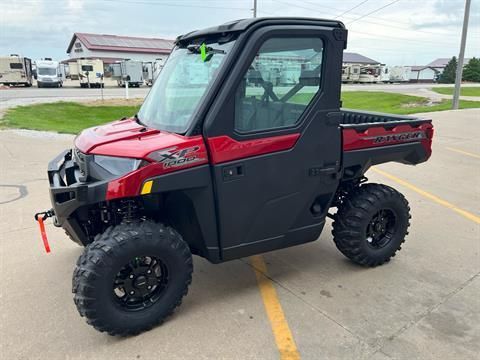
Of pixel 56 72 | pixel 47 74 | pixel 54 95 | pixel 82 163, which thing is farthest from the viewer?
pixel 56 72

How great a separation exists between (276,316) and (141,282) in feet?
3.60

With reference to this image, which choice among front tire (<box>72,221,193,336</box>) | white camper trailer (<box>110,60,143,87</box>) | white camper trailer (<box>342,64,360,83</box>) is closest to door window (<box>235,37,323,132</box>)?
front tire (<box>72,221,193,336</box>)

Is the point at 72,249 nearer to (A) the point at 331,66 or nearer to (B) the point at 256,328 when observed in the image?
(B) the point at 256,328

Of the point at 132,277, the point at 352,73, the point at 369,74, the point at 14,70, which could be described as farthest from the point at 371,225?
the point at 369,74

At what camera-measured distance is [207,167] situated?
3.02 metres

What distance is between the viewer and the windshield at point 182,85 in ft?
10.2

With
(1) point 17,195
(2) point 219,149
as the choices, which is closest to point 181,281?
(2) point 219,149

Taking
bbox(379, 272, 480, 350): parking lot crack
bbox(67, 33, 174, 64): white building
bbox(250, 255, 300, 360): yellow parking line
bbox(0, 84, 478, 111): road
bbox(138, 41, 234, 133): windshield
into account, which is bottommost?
bbox(250, 255, 300, 360): yellow parking line

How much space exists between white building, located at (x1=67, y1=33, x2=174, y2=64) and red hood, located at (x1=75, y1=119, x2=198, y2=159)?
195ft

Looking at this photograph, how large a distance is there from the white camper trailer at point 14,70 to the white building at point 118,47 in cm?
2317

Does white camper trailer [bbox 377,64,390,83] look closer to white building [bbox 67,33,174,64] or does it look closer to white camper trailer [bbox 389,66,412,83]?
white camper trailer [bbox 389,66,412,83]

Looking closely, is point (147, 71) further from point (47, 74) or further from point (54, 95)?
point (54, 95)

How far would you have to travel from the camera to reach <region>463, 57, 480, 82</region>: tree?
57.7 meters

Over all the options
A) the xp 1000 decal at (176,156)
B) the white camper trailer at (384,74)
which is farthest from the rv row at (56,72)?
the white camper trailer at (384,74)
